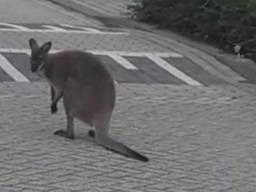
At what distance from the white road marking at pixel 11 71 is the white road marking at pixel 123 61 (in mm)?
1610

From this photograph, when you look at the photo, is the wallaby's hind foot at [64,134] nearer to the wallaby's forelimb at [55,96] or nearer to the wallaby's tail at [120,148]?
the wallaby's forelimb at [55,96]

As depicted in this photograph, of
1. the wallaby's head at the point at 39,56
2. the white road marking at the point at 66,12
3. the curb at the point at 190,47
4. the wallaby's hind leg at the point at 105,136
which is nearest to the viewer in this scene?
the wallaby's hind leg at the point at 105,136

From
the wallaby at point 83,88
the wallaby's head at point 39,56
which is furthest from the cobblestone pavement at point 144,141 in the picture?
the wallaby's head at point 39,56

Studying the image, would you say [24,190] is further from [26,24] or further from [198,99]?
[26,24]

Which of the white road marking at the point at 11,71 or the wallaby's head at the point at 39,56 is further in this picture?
the white road marking at the point at 11,71

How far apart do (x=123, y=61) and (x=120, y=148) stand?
4.58 meters

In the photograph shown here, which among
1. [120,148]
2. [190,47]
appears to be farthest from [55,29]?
[120,148]

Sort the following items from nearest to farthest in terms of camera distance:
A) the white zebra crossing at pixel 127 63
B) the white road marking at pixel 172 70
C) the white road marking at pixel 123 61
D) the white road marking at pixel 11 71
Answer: the white road marking at pixel 11 71 → the white zebra crossing at pixel 127 63 → the white road marking at pixel 172 70 → the white road marking at pixel 123 61

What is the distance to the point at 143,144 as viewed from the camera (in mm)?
8383

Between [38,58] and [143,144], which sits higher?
[38,58]

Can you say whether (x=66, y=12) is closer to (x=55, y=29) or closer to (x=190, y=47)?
(x=55, y=29)

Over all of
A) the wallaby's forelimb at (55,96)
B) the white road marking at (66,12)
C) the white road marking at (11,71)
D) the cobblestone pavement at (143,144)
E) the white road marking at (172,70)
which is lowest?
the cobblestone pavement at (143,144)

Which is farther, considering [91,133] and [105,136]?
[91,133]

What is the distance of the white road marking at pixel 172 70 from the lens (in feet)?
38.2
